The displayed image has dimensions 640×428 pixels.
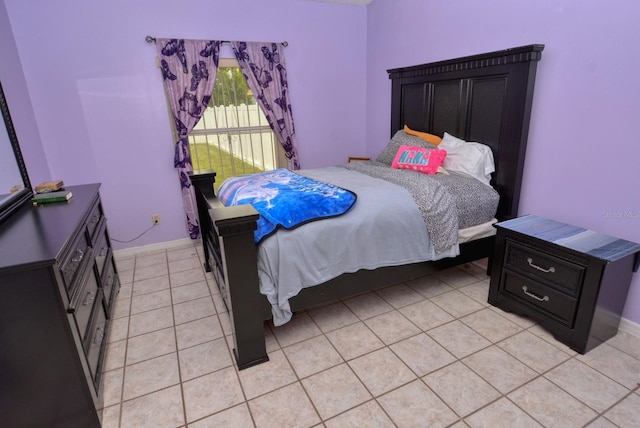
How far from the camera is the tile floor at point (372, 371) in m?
1.54

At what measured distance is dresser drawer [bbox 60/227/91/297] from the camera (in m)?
1.41

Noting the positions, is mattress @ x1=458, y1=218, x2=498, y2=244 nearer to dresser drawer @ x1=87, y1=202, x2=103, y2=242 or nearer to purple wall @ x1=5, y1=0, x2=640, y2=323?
purple wall @ x1=5, y1=0, x2=640, y2=323

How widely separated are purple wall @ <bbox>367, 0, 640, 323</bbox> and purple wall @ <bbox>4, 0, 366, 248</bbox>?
1568mm

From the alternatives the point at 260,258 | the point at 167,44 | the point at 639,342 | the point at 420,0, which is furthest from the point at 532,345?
the point at 167,44

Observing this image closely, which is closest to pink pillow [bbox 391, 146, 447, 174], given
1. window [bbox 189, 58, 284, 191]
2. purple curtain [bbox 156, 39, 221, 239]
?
window [bbox 189, 58, 284, 191]

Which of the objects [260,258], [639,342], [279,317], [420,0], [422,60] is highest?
[420,0]

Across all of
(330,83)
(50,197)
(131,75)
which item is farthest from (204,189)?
(330,83)

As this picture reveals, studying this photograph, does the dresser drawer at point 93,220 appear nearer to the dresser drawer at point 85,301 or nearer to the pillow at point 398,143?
the dresser drawer at point 85,301

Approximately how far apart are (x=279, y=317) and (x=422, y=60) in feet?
8.98

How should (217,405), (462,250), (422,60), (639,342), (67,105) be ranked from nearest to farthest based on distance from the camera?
(217,405) → (639,342) → (462,250) → (67,105) → (422,60)

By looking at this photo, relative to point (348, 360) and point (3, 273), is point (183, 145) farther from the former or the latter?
point (348, 360)

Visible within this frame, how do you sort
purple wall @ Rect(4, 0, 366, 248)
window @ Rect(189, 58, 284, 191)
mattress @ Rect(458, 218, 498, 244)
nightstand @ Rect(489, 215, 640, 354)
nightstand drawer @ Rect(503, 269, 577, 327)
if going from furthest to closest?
window @ Rect(189, 58, 284, 191)
purple wall @ Rect(4, 0, 366, 248)
mattress @ Rect(458, 218, 498, 244)
nightstand drawer @ Rect(503, 269, 577, 327)
nightstand @ Rect(489, 215, 640, 354)

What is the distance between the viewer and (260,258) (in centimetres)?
180

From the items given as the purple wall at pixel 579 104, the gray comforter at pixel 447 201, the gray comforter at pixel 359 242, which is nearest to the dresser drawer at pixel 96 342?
the gray comforter at pixel 359 242
